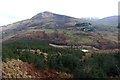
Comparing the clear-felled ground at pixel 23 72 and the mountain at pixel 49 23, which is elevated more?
the mountain at pixel 49 23

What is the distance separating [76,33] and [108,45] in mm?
21320

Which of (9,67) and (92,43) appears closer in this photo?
(9,67)

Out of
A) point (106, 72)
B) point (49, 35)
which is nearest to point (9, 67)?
point (106, 72)

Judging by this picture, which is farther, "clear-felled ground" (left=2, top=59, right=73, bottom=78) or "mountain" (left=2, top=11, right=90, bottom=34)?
"mountain" (left=2, top=11, right=90, bottom=34)

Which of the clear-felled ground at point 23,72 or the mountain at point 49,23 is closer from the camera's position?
the clear-felled ground at point 23,72

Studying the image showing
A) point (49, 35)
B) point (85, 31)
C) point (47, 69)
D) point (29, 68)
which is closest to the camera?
point (29, 68)

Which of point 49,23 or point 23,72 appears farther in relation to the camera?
point 49,23

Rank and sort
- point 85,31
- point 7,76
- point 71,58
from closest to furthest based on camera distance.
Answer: point 7,76 → point 71,58 → point 85,31

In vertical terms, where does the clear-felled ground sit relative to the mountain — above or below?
below

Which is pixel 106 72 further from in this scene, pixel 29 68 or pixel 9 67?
pixel 9 67

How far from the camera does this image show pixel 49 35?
111 meters

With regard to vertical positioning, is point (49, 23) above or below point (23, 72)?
above

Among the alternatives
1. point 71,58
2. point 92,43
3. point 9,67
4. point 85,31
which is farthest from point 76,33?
point 9,67

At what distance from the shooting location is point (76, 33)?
11612 centimetres
